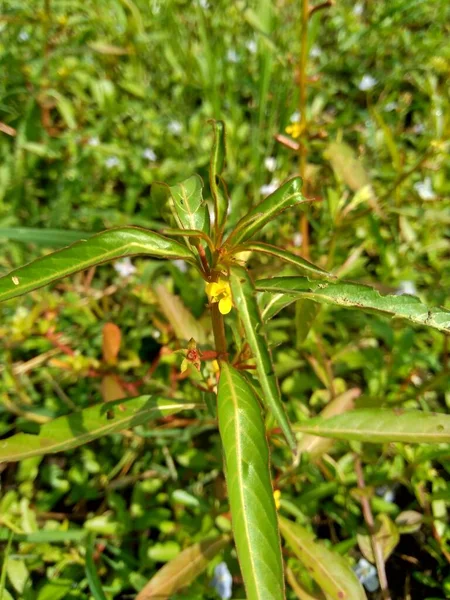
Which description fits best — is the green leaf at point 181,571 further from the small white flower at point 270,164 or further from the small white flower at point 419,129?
the small white flower at point 419,129

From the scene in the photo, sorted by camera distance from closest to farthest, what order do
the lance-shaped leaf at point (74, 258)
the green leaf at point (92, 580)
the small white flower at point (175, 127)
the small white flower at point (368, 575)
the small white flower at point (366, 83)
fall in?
1. the lance-shaped leaf at point (74, 258)
2. the green leaf at point (92, 580)
3. the small white flower at point (368, 575)
4. the small white flower at point (175, 127)
5. the small white flower at point (366, 83)

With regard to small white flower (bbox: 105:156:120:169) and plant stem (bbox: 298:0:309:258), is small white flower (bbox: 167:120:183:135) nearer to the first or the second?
small white flower (bbox: 105:156:120:169)

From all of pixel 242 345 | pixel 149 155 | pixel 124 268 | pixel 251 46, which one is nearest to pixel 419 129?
pixel 251 46

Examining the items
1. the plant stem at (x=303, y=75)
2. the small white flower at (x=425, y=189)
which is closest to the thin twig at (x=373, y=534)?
the plant stem at (x=303, y=75)

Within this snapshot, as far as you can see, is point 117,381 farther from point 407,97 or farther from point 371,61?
point 371,61

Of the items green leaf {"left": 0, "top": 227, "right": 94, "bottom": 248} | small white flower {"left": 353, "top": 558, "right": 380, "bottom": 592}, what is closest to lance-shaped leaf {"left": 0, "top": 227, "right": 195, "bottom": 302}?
green leaf {"left": 0, "top": 227, "right": 94, "bottom": 248}
